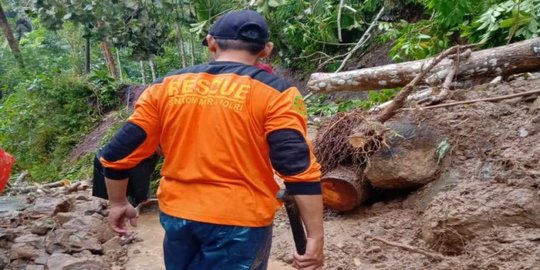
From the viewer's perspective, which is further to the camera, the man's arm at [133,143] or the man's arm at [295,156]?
the man's arm at [133,143]

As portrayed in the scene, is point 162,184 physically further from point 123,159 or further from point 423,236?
point 423,236

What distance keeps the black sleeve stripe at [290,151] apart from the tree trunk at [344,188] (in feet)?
8.39

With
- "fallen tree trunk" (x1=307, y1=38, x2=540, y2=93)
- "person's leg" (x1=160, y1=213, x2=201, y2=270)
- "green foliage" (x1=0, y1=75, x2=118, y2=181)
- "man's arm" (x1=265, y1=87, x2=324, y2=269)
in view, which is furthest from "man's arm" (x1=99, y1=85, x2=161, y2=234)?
"green foliage" (x1=0, y1=75, x2=118, y2=181)

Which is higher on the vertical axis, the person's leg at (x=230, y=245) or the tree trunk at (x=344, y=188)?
the person's leg at (x=230, y=245)

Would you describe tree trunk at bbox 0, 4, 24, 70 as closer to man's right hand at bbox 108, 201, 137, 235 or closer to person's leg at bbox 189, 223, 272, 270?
man's right hand at bbox 108, 201, 137, 235

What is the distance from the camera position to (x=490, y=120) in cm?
431

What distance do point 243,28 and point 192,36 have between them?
982 cm

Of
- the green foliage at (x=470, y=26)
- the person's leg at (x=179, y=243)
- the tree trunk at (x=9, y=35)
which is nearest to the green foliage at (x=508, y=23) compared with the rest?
the green foliage at (x=470, y=26)

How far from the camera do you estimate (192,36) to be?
11602mm

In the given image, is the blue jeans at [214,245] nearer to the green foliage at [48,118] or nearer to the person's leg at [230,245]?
the person's leg at [230,245]

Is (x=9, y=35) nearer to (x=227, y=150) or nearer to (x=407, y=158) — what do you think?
(x=407, y=158)

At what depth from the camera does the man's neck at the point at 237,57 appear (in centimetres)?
208

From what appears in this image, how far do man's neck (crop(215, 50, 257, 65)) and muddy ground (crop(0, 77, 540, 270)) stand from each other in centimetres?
194

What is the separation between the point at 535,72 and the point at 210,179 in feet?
13.1
